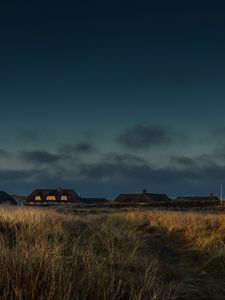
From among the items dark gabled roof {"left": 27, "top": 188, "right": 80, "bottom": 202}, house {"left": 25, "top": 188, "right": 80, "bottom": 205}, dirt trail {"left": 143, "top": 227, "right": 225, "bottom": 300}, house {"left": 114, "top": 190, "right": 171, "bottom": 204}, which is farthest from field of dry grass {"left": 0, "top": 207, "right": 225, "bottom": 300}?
dark gabled roof {"left": 27, "top": 188, "right": 80, "bottom": 202}

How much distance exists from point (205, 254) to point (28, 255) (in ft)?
19.5

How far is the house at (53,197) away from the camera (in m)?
90.4

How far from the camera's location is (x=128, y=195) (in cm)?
9338

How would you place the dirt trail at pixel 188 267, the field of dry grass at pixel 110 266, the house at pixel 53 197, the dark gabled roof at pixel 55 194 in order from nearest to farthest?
the field of dry grass at pixel 110 266, the dirt trail at pixel 188 267, the house at pixel 53 197, the dark gabled roof at pixel 55 194

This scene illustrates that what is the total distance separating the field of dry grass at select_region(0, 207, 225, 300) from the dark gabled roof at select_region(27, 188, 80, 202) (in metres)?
76.2

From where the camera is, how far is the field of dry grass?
404cm

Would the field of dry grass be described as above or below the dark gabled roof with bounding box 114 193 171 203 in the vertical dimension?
below

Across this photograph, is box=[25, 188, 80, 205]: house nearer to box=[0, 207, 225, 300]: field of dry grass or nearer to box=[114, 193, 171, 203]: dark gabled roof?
box=[114, 193, 171, 203]: dark gabled roof

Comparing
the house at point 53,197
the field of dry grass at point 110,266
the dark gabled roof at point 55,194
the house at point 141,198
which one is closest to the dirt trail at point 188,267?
the field of dry grass at point 110,266

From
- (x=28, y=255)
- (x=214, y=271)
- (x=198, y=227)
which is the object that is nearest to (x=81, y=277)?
(x=28, y=255)

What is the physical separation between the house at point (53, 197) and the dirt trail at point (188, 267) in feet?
254

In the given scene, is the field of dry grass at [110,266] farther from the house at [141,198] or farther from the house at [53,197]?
the house at [53,197]

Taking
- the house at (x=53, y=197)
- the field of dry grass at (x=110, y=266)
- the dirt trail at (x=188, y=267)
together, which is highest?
the house at (x=53, y=197)

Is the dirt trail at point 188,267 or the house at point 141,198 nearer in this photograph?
the dirt trail at point 188,267
